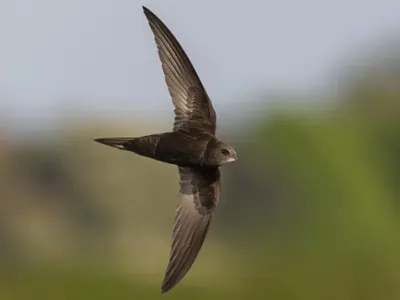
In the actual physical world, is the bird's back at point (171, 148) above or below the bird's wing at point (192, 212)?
above

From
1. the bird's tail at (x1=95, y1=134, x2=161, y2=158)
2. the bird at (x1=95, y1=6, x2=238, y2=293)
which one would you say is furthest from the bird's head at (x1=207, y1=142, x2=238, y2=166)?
the bird's tail at (x1=95, y1=134, x2=161, y2=158)

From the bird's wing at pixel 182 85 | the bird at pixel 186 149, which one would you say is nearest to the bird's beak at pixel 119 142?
the bird at pixel 186 149

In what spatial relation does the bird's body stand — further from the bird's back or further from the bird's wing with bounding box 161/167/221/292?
the bird's wing with bounding box 161/167/221/292

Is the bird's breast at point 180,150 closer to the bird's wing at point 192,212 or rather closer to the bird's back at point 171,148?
the bird's back at point 171,148

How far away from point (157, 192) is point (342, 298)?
2689 mm

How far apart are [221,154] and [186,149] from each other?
0.33ft

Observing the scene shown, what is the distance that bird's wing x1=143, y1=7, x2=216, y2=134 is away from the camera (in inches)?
123

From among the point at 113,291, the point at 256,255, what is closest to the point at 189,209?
the point at 113,291

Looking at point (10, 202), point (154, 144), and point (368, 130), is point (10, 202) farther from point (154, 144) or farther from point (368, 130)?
point (154, 144)

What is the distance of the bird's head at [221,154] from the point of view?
294cm

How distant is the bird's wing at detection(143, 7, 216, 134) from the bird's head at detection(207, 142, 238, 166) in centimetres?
16

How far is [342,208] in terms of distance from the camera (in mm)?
10703

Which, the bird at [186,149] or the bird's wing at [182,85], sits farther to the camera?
the bird's wing at [182,85]

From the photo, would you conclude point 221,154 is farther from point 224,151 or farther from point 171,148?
point 171,148
